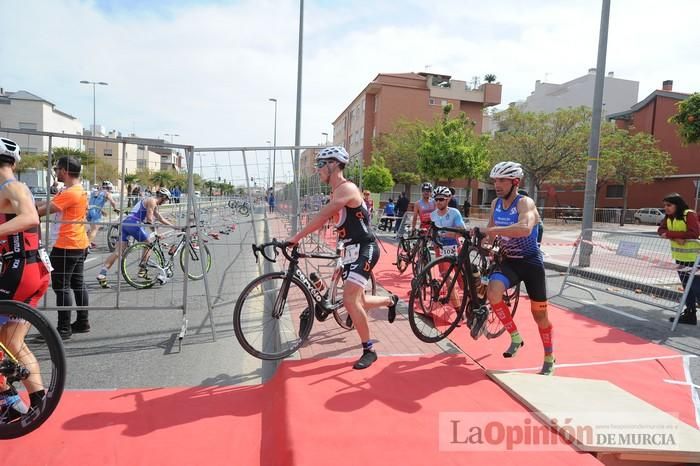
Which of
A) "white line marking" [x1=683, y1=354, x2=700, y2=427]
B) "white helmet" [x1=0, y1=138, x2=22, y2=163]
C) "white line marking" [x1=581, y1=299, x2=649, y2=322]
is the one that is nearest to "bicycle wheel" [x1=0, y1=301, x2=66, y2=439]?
"white helmet" [x1=0, y1=138, x2=22, y2=163]

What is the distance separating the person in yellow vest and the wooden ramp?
151 inches

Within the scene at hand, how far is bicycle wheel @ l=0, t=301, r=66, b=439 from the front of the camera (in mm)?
2875

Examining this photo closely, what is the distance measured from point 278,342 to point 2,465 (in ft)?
7.57

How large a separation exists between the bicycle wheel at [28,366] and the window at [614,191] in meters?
48.0

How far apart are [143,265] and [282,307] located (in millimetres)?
4682

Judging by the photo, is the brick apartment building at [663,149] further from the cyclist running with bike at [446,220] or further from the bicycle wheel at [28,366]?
the bicycle wheel at [28,366]

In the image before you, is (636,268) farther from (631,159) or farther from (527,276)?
(631,159)

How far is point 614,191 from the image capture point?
43438 mm

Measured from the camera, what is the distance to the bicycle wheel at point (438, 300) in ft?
15.7

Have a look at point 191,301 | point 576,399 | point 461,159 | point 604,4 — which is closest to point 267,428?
point 576,399

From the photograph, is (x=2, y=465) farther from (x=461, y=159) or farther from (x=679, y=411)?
(x=461, y=159)

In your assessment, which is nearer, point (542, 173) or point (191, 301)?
point (191, 301)

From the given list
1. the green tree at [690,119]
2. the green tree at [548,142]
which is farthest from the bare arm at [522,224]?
the green tree at [548,142]

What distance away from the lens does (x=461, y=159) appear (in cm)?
2738
